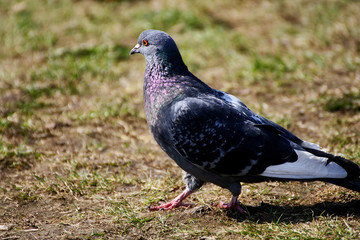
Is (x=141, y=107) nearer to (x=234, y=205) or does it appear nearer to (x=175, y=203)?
(x=175, y=203)

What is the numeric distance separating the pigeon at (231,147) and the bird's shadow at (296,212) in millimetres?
114

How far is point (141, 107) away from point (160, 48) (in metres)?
1.98

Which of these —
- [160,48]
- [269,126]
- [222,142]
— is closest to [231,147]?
[222,142]

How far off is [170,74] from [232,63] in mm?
3048

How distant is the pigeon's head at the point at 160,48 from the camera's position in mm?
3654

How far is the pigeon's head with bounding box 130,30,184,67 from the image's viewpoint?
3.65 meters

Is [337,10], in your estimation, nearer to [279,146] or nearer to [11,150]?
[279,146]

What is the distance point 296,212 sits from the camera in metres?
3.32

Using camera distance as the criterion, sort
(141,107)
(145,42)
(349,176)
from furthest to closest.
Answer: (141,107) < (145,42) < (349,176)

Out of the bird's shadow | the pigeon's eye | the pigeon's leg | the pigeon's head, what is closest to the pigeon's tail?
the bird's shadow

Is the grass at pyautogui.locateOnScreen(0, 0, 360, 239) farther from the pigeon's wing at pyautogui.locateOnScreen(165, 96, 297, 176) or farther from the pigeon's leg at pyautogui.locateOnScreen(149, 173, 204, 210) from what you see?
the pigeon's wing at pyautogui.locateOnScreen(165, 96, 297, 176)

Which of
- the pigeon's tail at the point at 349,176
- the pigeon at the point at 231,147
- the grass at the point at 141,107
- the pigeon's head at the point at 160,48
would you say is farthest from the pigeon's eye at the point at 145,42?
the pigeon's tail at the point at 349,176

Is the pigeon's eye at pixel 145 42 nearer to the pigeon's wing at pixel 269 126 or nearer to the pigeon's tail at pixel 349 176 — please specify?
the pigeon's wing at pixel 269 126

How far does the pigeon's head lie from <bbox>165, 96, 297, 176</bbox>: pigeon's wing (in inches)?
21.9
